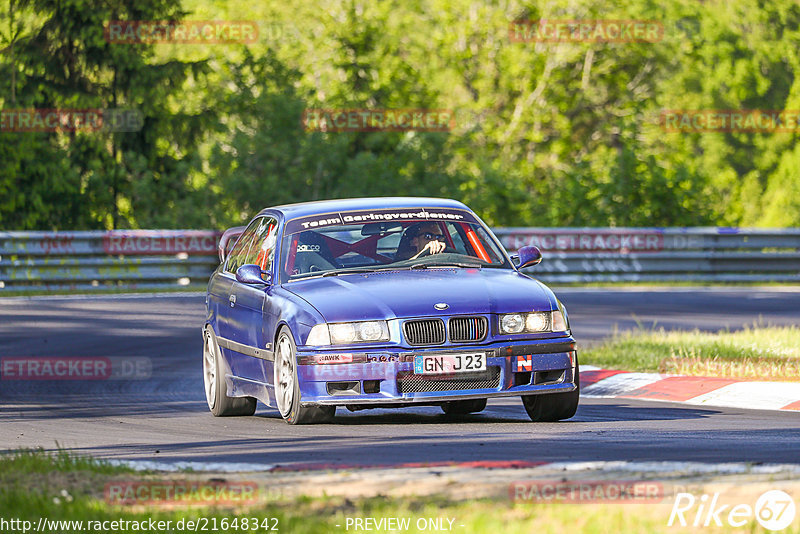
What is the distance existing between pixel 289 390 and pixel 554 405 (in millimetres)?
1849

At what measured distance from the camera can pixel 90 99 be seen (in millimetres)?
30531

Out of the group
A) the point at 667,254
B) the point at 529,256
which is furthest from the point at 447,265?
the point at 667,254

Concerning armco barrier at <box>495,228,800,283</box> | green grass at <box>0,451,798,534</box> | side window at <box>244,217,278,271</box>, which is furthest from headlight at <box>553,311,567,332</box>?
armco barrier at <box>495,228,800,283</box>

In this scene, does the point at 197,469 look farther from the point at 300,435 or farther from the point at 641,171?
the point at 641,171

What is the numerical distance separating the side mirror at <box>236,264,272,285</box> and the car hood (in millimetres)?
351

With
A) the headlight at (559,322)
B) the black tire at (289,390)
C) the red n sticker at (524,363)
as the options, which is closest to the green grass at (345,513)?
the black tire at (289,390)

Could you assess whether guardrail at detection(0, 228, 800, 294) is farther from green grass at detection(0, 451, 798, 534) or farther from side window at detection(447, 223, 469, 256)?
green grass at detection(0, 451, 798, 534)

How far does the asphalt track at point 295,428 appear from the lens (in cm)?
766

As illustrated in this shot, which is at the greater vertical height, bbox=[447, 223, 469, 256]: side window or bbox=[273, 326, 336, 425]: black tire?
bbox=[447, 223, 469, 256]: side window

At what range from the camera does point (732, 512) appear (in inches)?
213

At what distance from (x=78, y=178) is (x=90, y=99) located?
183cm

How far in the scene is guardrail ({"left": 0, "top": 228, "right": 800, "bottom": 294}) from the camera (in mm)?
23578

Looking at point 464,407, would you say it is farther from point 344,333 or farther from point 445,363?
point 344,333

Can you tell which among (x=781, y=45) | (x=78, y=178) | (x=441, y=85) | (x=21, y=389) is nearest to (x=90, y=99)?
(x=78, y=178)
